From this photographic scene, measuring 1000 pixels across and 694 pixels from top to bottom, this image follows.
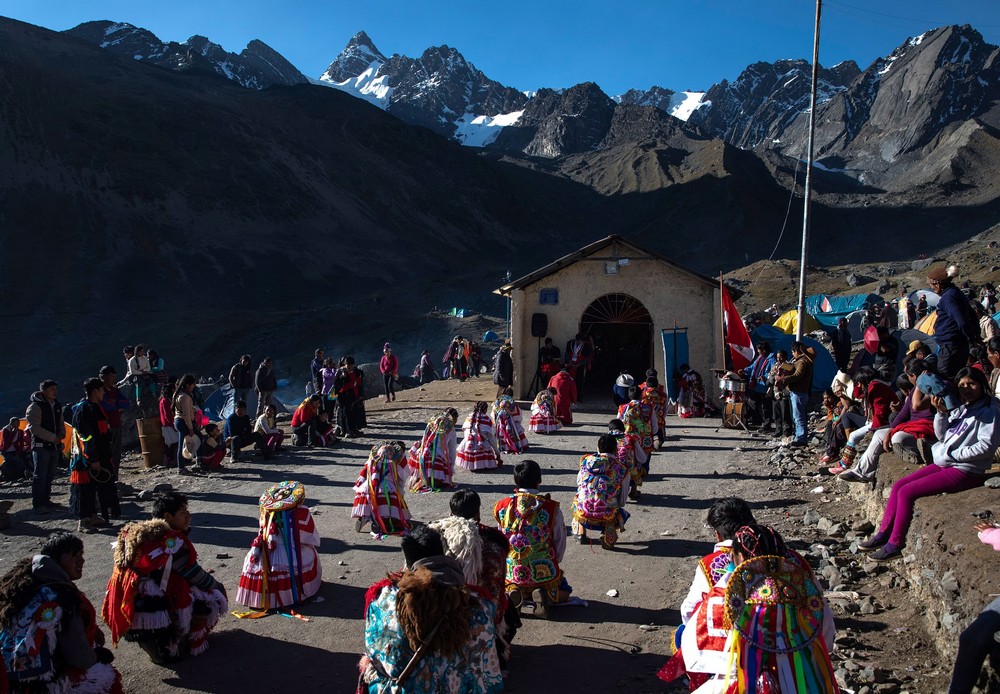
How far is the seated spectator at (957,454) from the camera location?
533cm

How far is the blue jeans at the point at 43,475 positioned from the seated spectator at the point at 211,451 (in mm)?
2354

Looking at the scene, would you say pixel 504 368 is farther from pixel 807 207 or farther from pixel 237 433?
pixel 807 207

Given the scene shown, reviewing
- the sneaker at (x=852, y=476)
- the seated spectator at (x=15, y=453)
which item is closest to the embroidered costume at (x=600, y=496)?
the sneaker at (x=852, y=476)

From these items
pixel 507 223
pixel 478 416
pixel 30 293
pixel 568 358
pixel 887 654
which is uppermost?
pixel 507 223

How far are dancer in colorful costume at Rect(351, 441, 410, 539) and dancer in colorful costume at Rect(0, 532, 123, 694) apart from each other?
12.4ft

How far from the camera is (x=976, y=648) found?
348 centimetres

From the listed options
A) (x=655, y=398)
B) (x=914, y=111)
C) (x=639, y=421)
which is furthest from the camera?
(x=914, y=111)

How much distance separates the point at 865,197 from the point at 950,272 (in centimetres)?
7977

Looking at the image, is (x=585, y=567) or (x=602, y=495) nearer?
(x=585, y=567)

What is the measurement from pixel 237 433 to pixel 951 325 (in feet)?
33.7

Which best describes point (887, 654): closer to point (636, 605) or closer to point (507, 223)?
point (636, 605)

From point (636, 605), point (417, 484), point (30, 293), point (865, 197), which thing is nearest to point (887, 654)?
point (636, 605)

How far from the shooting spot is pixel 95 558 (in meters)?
7.21

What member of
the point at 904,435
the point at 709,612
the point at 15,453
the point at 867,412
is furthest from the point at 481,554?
the point at 15,453
